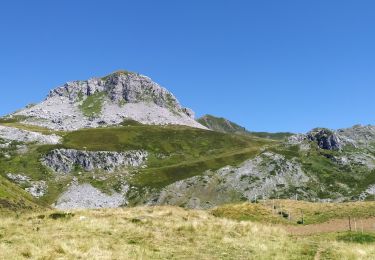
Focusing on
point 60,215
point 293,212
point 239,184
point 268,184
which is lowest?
point 60,215

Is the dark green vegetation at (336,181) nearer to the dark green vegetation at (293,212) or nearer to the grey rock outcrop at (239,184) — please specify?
the grey rock outcrop at (239,184)

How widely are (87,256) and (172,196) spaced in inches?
5707

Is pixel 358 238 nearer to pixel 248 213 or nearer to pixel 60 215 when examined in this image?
pixel 248 213

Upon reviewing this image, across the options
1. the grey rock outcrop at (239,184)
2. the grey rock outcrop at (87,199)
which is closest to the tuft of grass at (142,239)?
the grey rock outcrop at (239,184)

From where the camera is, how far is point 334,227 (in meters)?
44.1

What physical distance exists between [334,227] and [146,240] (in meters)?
24.5

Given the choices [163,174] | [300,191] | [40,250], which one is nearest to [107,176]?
[163,174]

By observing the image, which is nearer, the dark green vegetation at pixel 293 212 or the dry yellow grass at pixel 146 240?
the dry yellow grass at pixel 146 240

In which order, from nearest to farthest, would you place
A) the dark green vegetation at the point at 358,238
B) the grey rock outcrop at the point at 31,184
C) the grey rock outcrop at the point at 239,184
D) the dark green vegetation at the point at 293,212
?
the dark green vegetation at the point at 358,238 < the dark green vegetation at the point at 293,212 < the grey rock outcrop at the point at 239,184 < the grey rock outcrop at the point at 31,184

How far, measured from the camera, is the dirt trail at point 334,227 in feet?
138

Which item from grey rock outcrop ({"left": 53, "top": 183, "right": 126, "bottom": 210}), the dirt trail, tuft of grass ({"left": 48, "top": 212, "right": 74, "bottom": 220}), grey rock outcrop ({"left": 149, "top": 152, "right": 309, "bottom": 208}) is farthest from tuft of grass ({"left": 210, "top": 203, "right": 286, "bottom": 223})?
grey rock outcrop ({"left": 53, "top": 183, "right": 126, "bottom": 210})

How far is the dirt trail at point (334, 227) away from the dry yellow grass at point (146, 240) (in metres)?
7.61

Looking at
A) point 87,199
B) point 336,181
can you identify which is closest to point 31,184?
point 87,199

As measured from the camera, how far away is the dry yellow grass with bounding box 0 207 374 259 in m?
22.5
